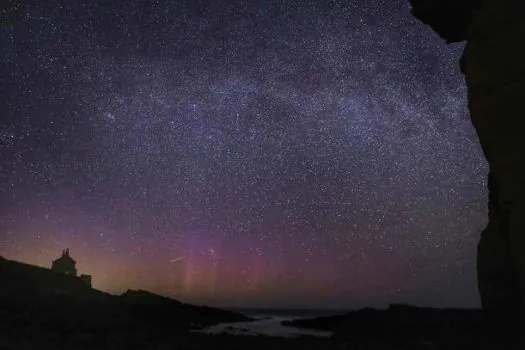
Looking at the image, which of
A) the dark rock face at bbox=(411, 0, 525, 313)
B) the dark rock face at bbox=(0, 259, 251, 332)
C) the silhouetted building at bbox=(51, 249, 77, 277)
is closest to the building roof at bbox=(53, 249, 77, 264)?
the silhouetted building at bbox=(51, 249, 77, 277)

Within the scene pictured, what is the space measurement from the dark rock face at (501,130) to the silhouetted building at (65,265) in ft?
255

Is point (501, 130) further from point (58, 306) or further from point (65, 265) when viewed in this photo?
point (65, 265)

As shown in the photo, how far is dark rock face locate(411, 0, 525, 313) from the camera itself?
1914 cm

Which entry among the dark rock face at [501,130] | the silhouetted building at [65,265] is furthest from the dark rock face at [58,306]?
the silhouetted building at [65,265]

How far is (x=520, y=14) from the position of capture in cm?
1897

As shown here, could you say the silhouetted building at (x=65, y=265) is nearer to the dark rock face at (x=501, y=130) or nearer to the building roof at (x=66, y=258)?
the building roof at (x=66, y=258)

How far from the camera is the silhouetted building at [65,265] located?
78.8m

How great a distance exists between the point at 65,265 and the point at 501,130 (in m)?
81.5

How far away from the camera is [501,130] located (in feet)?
66.6

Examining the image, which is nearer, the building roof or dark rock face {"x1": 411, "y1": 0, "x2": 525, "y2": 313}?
dark rock face {"x1": 411, "y1": 0, "x2": 525, "y2": 313}

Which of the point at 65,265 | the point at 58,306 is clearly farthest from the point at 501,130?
the point at 65,265

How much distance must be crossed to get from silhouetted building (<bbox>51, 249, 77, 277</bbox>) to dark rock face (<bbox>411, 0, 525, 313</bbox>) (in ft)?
255

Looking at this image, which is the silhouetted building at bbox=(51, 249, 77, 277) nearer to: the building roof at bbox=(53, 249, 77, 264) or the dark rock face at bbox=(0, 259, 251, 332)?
the building roof at bbox=(53, 249, 77, 264)

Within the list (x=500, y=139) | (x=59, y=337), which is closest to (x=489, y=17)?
(x=500, y=139)
